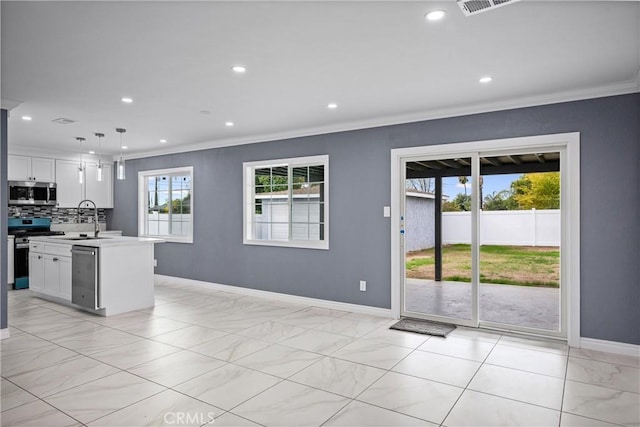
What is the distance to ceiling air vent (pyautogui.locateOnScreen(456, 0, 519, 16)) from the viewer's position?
2.19 meters

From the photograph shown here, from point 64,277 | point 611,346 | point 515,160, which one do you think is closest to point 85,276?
point 64,277

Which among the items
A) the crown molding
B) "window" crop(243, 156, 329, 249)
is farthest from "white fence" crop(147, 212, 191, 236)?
"window" crop(243, 156, 329, 249)

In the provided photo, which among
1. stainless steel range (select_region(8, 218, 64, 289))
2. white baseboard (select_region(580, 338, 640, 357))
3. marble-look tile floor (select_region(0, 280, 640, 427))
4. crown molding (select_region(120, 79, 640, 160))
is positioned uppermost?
crown molding (select_region(120, 79, 640, 160))

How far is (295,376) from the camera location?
313cm

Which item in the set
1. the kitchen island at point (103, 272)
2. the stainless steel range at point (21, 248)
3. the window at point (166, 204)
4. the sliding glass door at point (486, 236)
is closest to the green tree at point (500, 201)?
the sliding glass door at point (486, 236)

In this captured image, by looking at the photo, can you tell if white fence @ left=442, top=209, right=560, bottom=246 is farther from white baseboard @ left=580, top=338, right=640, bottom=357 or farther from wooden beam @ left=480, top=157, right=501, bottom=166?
white baseboard @ left=580, top=338, right=640, bottom=357

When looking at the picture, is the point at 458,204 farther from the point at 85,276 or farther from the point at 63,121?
the point at 63,121

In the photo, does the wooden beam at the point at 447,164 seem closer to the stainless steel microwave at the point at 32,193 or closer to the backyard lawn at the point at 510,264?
the backyard lawn at the point at 510,264

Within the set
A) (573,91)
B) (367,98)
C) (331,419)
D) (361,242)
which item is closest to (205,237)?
(361,242)

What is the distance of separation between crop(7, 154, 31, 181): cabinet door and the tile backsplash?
60 centimetres

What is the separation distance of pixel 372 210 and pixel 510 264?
1711 mm

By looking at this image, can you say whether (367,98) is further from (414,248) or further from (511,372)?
(511,372)

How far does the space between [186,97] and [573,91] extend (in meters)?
3.84

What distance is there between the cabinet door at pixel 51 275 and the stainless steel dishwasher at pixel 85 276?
488mm
